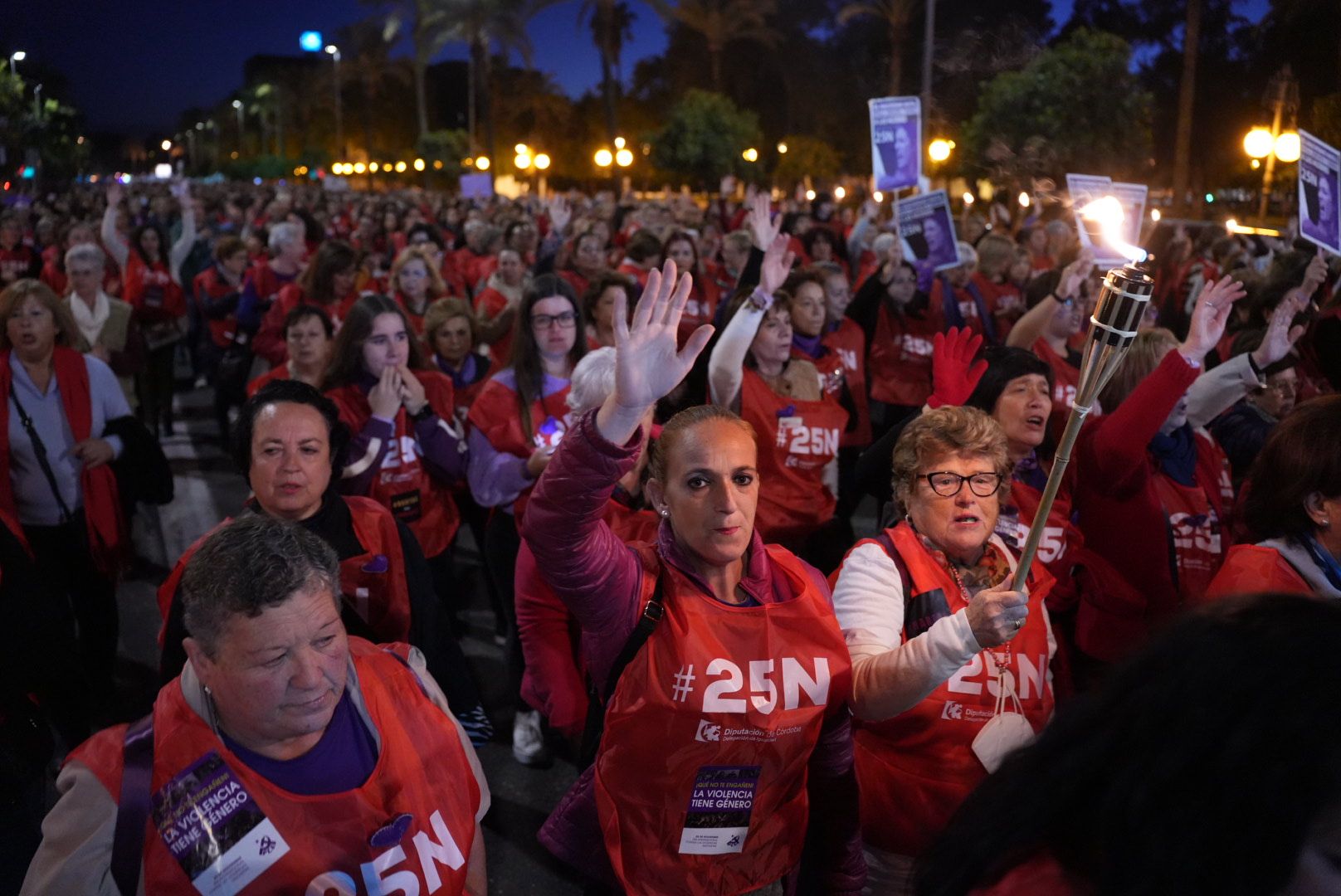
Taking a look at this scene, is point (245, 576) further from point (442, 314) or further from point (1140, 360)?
point (442, 314)

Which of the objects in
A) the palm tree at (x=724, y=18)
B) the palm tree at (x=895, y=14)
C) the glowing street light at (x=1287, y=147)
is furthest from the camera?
the palm tree at (x=724, y=18)

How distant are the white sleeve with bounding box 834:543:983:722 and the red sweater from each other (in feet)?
3.76

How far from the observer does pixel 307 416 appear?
3324mm

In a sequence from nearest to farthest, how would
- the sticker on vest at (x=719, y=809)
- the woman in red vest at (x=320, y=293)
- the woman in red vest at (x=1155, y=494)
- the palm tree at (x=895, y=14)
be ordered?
the sticker on vest at (x=719, y=809) < the woman in red vest at (x=1155, y=494) < the woman in red vest at (x=320, y=293) < the palm tree at (x=895, y=14)

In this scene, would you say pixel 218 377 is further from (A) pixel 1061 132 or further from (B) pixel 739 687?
(A) pixel 1061 132

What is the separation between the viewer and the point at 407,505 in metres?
4.74

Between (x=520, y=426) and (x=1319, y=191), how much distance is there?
4557 mm

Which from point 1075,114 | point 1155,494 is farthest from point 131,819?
point 1075,114

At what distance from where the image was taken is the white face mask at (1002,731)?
2506mm

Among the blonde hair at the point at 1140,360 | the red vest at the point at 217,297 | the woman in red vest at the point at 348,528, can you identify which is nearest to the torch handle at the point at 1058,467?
the woman in red vest at the point at 348,528

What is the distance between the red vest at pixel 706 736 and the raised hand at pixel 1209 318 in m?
1.91

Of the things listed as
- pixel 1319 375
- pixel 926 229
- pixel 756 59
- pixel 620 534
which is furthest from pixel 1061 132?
pixel 756 59

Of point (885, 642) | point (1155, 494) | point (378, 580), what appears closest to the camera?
point (885, 642)

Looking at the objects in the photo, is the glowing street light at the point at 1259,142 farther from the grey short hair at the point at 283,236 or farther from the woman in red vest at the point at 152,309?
the woman in red vest at the point at 152,309
